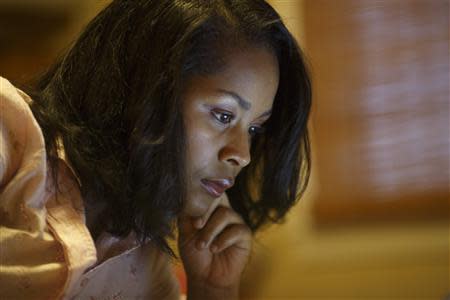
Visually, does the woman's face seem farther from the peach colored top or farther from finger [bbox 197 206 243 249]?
the peach colored top

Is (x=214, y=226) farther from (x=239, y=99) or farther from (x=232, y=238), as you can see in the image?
(x=239, y=99)

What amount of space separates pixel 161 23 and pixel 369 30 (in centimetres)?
127

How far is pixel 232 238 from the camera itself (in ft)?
3.58

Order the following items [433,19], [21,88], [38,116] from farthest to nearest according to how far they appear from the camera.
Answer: [433,19] < [21,88] < [38,116]

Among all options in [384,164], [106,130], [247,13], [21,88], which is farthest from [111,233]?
[384,164]

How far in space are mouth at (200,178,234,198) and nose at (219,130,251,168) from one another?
0.03 metres

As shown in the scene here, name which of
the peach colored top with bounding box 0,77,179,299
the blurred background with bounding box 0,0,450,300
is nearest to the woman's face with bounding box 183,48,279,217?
the peach colored top with bounding box 0,77,179,299

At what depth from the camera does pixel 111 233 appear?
90cm

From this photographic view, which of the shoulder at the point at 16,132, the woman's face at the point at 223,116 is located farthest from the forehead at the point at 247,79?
the shoulder at the point at 16,132

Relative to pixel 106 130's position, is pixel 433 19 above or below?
below

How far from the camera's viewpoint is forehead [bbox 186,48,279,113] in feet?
3.09

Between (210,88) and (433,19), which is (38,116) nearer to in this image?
(210,88)

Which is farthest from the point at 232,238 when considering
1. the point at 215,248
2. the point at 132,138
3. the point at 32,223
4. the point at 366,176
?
the point at 366,176

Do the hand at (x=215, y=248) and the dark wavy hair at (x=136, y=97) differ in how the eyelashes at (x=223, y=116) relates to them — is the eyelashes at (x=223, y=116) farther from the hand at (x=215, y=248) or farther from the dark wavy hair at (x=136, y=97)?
the hand at (x=215, y=248)
